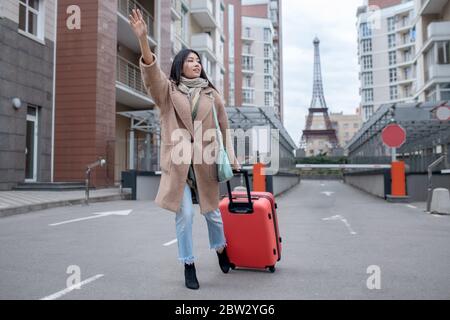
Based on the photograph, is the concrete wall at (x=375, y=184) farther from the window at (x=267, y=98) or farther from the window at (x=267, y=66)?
the window at (x=267, y=66)

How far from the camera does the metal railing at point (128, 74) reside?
73.3ft

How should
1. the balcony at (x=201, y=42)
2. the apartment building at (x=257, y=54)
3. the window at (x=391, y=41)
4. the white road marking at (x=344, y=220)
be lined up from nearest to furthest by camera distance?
the white road marking at (x=344, y=220), the balcony at (x=201, y=42), the window at (x=391, y=41), the apartment building at (x=257, y=54)

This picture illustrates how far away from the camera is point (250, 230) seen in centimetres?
403

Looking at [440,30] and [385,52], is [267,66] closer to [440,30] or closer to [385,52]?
[385,52]

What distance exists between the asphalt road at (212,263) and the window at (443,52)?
23.2 m

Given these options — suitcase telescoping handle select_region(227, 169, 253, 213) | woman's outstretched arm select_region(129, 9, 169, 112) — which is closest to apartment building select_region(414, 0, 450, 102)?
suitcase telescoping handle select_region(227, 169, 253, 213)

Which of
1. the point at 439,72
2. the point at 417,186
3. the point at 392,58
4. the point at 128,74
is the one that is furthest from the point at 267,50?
the point at 417,186

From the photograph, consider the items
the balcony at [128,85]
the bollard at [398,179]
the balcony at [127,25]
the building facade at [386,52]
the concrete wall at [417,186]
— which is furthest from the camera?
the building facade at [386,52]

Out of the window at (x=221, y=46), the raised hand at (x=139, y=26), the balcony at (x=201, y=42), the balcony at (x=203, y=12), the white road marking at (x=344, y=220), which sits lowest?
the white road marking at (x=344, y=220)

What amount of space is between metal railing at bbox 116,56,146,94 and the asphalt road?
50.2 ft

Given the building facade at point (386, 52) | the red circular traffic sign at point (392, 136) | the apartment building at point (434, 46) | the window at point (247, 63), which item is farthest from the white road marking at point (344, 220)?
the window at point (247, 63)

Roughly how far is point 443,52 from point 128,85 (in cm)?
1983

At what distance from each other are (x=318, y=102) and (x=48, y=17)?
4158 inches

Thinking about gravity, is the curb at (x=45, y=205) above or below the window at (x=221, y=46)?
below
